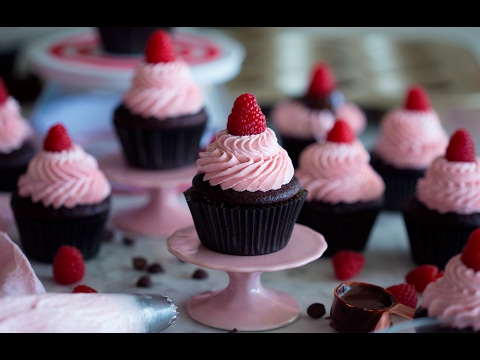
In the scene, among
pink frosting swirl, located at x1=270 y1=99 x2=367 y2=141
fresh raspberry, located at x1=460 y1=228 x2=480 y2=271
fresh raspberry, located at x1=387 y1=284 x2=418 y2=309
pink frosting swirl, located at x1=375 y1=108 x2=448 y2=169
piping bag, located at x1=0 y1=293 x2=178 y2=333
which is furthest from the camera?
pink frosting swirl, located at x1=270 y1=99 x2=367 y2=141

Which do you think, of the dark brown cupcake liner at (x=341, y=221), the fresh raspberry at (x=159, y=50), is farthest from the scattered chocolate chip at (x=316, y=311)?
the fresh raspberry at (x=159, y=50)

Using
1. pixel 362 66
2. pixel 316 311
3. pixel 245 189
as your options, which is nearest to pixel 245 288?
pixel 316 311

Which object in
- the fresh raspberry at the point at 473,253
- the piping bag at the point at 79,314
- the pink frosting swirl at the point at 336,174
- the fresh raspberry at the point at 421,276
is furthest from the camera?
the pink frosting swirl at the point at 336,174

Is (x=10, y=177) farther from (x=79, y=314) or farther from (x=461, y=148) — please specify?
(x=461, y=148)

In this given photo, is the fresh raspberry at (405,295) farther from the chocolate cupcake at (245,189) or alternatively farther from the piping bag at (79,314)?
the piping bag at (79,314)

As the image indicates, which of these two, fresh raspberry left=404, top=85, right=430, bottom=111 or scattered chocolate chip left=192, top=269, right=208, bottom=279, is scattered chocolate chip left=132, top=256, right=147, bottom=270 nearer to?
scattered chocolate chip left=192, top=269, right=208, bottom=279

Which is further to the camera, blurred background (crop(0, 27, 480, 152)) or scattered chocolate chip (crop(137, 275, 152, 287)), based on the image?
blurred background (crop(0, 27, 480, 152))

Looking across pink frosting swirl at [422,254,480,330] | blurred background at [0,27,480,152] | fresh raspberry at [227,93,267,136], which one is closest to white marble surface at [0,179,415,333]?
pink frosting swirl at [422,254,480,330]
